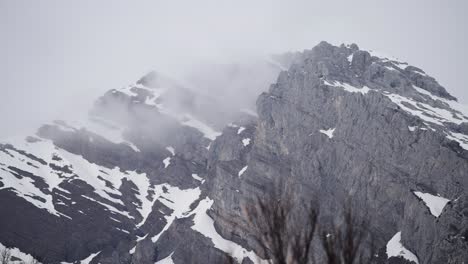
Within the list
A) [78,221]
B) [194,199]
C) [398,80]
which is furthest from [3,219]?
[398,80]

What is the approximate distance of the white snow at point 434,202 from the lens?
113 m

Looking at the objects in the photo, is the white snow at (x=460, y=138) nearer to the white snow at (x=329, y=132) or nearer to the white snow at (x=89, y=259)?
the white snow at (x=329, y=132)

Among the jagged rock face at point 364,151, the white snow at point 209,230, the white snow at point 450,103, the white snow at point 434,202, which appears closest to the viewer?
the white snow at point 434,202

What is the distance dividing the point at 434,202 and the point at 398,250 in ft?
41.0

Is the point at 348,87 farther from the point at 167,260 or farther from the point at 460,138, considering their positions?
the point at 167,260

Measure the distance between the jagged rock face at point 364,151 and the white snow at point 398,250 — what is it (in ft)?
3.97

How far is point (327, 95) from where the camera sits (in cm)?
15775

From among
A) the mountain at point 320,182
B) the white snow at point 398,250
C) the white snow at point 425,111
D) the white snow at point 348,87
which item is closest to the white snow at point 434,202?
the mountain at point 320,182

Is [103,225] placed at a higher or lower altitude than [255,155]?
lower

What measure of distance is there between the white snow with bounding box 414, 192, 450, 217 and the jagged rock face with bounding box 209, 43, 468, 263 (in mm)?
706

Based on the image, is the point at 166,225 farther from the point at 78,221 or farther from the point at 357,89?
the point at 357,89

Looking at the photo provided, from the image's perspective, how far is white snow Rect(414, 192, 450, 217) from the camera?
4436 inches

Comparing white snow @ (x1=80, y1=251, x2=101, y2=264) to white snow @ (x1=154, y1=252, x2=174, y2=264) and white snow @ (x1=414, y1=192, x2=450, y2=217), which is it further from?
white snow @ (x1=414, y1=192, x2=450, y2=217)

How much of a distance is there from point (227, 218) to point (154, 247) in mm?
26270
